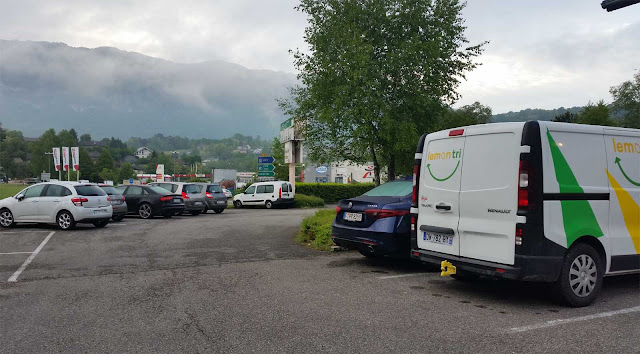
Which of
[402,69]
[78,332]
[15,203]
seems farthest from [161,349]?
[15,203]

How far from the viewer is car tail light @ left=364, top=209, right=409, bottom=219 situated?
25.1 feet

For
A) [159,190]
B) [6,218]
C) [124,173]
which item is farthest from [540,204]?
[124,173]

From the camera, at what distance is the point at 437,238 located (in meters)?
6.52

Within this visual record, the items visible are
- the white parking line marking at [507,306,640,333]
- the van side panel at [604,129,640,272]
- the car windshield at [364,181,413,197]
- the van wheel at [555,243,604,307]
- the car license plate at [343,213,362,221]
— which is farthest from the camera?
the car windshield at [364,181,413,197]

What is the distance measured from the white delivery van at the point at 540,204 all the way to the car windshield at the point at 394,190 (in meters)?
1.50

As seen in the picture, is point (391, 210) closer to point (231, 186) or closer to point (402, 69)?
point (402, 69)

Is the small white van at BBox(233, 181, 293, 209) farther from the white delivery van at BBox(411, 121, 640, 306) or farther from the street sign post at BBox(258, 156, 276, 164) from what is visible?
the white delivery van at BBox(411, 121, 640, 306)

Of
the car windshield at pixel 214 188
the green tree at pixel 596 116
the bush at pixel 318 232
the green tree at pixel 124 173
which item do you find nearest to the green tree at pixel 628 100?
the green tree at pixel 596 116

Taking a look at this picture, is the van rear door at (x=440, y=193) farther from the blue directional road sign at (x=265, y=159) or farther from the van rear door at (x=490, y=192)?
the blue directional road sign at (x=265, y=159)

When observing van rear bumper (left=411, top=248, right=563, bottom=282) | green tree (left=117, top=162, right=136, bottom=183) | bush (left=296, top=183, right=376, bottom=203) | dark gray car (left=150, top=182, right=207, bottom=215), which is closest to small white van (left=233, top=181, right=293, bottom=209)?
bush (left=296, top=183, right=376, bottom=203)

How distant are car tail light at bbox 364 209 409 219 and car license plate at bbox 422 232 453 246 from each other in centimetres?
91

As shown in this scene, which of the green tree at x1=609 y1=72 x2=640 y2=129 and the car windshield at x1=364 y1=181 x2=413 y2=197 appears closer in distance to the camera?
the car windshield at x1=364 y1=181 x2=413 y2=197

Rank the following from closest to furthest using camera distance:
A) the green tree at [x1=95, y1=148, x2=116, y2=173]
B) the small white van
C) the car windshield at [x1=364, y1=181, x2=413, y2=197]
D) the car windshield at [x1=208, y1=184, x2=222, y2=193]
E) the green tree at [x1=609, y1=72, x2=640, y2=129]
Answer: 1. the car windshield at [x1=364, y1=181, x2=413, y2=197]
2. the car windshield at [x1=208, y1=184, x2=222, y2=193]
3. the small white van
4. the green tree at [x1=609, y1=72, x2=640, y2=129]
5. the green tree at [x1=95, y1=148, x2=116, y2=173]

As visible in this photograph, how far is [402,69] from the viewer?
47.2 feet
